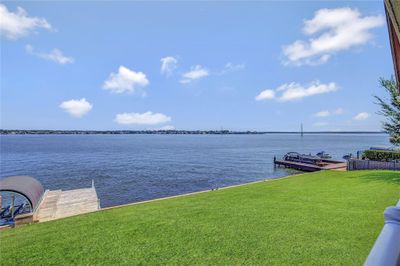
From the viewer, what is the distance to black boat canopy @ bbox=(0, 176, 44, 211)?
11594mm

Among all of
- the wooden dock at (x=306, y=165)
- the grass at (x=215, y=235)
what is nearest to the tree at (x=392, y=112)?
the grass at (x=215, y=235)

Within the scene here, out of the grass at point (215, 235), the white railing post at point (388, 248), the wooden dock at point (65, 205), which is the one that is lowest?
the wooden dock at point (65, 205)

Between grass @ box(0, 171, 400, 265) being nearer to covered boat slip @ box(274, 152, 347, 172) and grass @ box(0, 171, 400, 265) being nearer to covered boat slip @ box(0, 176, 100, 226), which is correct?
covered boat slip @ box(0, 176, 100, 226)

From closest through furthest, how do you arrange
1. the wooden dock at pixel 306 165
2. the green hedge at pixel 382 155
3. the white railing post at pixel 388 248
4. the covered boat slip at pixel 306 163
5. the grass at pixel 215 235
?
the white railing post at pixel 388 248 → the grass at pixel 215 235 → the green hedge at pixel 382 155 → the wooden dock at pixel 306 165 → the covered boat slip at pixel 306 163

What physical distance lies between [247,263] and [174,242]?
6.59 ft

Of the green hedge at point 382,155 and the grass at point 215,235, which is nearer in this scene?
the grass at point 215,235

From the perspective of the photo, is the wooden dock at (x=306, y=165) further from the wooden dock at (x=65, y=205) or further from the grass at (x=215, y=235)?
the wooden dock at (x=65, y=205)

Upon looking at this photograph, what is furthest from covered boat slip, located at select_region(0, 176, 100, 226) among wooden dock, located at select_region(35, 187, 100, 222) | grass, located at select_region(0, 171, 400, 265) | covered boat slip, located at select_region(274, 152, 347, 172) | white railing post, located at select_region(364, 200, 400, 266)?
covered boat slip, located at select_region(274, 152, 347, 172)

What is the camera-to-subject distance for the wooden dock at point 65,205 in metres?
11.7

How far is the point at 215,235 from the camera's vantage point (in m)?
6.58

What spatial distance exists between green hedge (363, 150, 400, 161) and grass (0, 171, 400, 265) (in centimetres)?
1553

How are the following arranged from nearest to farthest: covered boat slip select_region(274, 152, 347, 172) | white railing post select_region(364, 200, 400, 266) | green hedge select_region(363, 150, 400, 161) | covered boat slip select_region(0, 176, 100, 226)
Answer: white railing post select_region(364, 200, 400, 266), covered boat slip select_region(0, 176, 100, 226), green hedge select_region(363, 150, 400, 161), covered boat slip select_region(274, 152, 347, 172)

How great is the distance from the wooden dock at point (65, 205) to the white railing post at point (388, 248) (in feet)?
40.5

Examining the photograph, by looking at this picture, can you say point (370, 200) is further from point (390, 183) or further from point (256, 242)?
point (256, 242)
